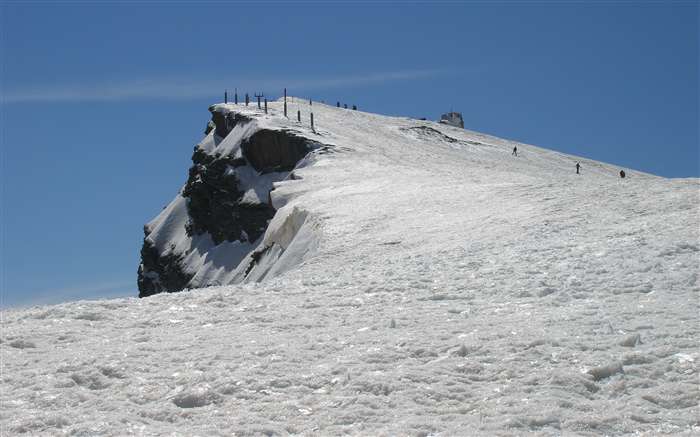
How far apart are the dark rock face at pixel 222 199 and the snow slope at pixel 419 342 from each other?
123ft

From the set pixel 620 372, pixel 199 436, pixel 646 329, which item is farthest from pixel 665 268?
pixel 199 436

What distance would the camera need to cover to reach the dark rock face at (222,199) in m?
59.2

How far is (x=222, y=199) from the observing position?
65.0 metres

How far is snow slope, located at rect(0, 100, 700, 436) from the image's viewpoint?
9.26 meters

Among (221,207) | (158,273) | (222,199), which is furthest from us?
(158,273)

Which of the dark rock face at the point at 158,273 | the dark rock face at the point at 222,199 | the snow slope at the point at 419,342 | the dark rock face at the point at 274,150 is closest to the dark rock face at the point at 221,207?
the dark rock face at the point at 222,199

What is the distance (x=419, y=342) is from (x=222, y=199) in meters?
54.6

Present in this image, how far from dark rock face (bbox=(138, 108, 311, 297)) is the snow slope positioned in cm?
3763

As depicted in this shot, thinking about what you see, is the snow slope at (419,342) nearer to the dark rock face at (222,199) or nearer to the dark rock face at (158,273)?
the dark rock face at (222,199)

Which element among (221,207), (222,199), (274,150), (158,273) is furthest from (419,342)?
(158,273)

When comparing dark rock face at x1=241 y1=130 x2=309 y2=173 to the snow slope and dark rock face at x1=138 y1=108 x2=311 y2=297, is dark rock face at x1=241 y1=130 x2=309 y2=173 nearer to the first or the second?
dark rock face at x1=138 y1=108 x2=311 y2=297

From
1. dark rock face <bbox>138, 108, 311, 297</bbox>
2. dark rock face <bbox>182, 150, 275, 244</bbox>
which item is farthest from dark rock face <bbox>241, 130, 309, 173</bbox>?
dark rock face <bbox>182, 150, 275, 244</bbox>

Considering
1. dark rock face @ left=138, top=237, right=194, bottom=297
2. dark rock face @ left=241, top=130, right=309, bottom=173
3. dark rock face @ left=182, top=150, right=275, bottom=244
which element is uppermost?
dark rock face @ left=241, top=130, right=309, bottom=173

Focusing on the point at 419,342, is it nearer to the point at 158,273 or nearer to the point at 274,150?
the point at 274,150
